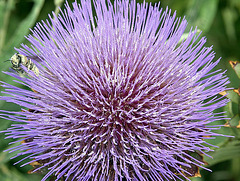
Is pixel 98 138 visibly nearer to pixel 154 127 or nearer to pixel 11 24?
pixel 154 127

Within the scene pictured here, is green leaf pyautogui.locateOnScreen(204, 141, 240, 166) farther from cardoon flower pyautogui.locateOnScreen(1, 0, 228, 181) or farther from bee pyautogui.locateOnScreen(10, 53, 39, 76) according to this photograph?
bee pyautogui.locateOnScreen(10, 53, 39, 76)

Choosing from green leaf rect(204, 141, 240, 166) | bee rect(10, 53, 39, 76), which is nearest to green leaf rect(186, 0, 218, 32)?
green leaf rect(204, 141, 240, 166)

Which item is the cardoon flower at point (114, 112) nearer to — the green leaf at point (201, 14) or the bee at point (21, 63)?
the bee at point (21, 63)

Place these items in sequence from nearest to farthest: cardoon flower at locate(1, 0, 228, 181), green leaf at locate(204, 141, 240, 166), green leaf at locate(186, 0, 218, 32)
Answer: cardoon flower at locate(1, 0, 228, 181) → green leaf at locate(204, 141, 240, 166) → green leaf at locate(186, 0, 218, 32)

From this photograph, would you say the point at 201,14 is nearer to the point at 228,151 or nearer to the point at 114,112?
the point at 228,151

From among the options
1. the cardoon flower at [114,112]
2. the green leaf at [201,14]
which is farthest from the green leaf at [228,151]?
the green leaf at [201,14]
